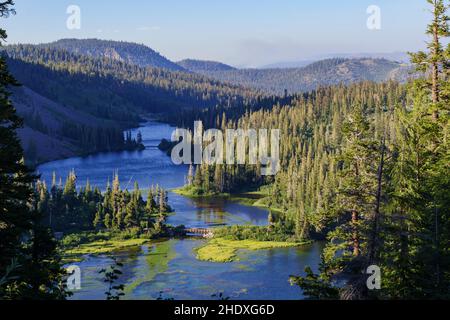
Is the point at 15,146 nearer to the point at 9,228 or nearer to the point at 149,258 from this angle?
the point at 9,228

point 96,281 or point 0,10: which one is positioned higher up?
point 0,10

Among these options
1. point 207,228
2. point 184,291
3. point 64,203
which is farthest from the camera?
point 64,203

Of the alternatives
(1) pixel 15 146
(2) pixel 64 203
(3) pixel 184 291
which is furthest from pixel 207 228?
(1) pixel 15 146

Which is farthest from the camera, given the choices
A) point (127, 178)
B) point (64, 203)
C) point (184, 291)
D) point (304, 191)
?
point (127, 178)

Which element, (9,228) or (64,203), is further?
(64,203)

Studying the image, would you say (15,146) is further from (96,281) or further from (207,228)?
(207,228)
